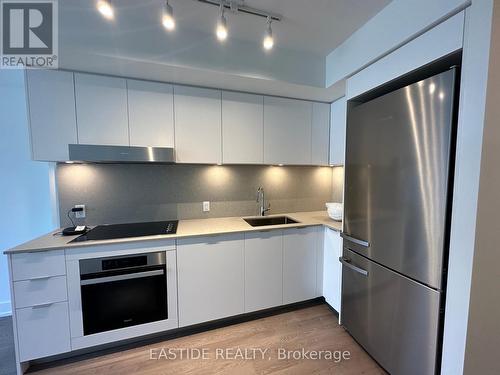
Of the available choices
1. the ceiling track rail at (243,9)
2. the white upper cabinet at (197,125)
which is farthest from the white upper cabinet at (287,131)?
the ceiling track rail at (243,9)

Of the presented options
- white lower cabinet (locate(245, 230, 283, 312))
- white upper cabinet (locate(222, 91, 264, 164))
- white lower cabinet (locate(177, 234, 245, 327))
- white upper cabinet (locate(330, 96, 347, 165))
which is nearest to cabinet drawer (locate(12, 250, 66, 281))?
white lower cabinet (locate(177, 234, 245, 327))

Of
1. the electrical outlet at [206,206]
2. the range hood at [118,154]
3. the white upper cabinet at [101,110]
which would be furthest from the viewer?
the electrical outlet at [206,206]

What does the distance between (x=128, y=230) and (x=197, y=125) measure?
116 cm

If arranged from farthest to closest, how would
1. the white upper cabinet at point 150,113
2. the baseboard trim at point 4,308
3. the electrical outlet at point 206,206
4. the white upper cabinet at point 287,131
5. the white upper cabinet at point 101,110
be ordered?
the electrical outlet at point 206,206 → the white upper cabinet at point 287,131 → the baseboard trim at point 4,308 → the white upper cabinet at point 150,113 → the white upper cabinet at point 101,110

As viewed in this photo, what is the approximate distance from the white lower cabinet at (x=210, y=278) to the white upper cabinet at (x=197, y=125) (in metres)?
0.81

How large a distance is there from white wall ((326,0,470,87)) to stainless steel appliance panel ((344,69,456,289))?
1.10 feet

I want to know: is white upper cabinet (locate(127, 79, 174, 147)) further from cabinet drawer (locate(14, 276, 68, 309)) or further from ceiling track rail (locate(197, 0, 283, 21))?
cabinet drawer (locate(14, 276, 68, 309))

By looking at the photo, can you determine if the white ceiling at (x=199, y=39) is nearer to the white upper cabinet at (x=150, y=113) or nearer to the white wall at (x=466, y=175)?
the white upper cabinet at (x=150, y=113)

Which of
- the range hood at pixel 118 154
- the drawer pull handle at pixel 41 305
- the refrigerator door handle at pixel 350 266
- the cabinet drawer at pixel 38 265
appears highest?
the range hood at pixel 118 154

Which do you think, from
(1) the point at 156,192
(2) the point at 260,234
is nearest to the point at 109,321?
(1) the point at 156,192

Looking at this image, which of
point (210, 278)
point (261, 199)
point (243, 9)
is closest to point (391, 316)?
point (210, 278)

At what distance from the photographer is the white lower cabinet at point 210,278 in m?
1.80

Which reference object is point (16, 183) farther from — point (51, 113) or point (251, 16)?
point (251, 16)

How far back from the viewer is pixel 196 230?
1.90m
